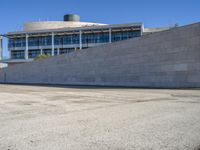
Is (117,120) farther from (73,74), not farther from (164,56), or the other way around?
(73,74)

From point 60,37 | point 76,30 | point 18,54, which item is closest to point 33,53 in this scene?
point 18,54

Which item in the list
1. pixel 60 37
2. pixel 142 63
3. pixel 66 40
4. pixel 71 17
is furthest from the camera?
pixel 71 17

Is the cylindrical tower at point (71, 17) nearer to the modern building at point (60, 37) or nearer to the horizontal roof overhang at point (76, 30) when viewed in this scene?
the modern building at point (60, 37)

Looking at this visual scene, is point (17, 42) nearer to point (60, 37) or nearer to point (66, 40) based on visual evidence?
point (60, 37)

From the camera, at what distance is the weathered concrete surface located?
23.6 m

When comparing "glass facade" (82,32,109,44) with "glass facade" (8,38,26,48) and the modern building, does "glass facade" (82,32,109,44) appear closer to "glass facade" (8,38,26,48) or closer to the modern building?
the modern building

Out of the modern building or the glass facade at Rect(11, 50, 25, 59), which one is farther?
the glass facade at Rect(11, 50, 25, 59)

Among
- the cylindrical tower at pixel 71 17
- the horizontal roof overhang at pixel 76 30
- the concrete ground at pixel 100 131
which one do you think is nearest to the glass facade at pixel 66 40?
the horizontal roof overhang at pixel 76 30

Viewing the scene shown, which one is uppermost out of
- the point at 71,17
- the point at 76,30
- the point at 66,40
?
the point at 71,17

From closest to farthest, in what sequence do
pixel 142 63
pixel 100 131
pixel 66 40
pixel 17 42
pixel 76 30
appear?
pixel 100 131 → pixel 142 63 → pixel 76 30 → pixel 66 40 → pixel 17 42

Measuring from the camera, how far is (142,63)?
27984mm

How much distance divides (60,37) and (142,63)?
73322 mm

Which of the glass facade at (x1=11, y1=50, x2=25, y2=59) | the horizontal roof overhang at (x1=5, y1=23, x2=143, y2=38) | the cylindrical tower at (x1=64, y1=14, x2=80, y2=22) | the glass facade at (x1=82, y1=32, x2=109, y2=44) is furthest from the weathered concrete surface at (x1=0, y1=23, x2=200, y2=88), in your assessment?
the cylindrical tower at (x1=64, y1=14, x2=80, y2=22)

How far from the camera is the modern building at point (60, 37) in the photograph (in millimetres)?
92000
